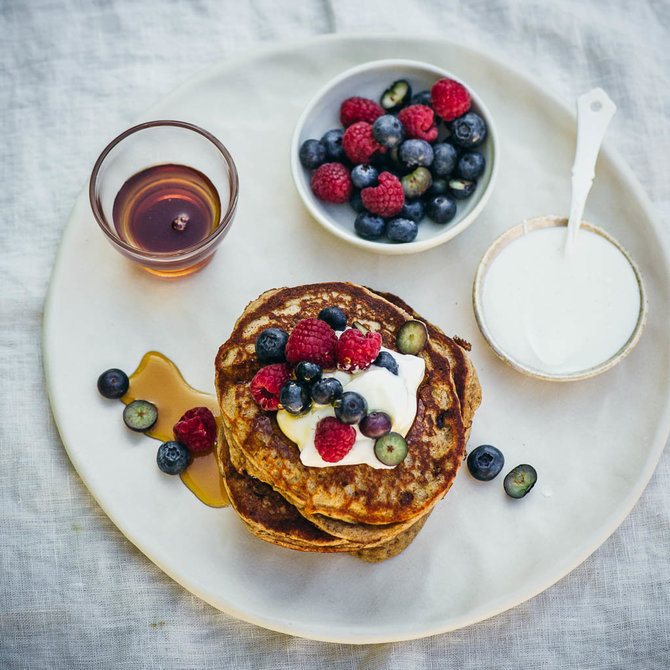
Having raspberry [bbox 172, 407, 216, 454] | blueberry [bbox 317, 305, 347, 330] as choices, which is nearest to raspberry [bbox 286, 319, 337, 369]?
blueberry [bbox 317, 305, 347, 330]

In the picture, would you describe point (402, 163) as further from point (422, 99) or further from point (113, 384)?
point (113, 384)

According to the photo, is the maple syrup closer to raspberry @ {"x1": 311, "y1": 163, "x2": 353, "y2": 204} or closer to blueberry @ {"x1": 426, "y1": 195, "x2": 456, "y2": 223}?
raspberry @ {"x1": 311, "y1": 163, "x2": 353, "y2": 204}

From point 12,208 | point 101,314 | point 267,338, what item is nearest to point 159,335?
point 101,314

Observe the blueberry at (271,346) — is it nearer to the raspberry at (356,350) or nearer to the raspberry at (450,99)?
the raspberry at (356,350)

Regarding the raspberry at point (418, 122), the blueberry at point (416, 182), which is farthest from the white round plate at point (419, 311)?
the raspberry at point (418, 122)

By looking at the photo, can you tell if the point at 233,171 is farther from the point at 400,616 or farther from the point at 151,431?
the point at 400,616

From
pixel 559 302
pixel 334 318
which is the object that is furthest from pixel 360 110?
pixel 559 302

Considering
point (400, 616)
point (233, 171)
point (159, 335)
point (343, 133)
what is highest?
point (343, 133)
